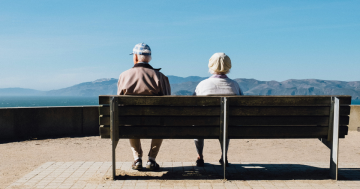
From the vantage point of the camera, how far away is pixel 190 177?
4152 mm

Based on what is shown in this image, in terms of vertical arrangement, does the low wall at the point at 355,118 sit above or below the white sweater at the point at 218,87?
below

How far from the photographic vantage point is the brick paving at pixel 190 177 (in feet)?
12.5

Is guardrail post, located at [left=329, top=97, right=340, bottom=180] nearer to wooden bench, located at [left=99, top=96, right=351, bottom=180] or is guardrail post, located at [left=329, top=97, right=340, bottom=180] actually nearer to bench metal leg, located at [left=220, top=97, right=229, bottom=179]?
wooden bench, located at [left=99, top=96, right=351, bottom=180]

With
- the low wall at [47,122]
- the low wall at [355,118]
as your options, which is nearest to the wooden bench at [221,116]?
the low wall at [47,122]

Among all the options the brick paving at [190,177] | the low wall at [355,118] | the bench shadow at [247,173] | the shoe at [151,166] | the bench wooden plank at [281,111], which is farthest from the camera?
the low wall at [355,118]

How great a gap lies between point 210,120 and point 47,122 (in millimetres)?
5743

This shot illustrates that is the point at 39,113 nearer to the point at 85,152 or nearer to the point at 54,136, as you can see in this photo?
the point at 54,136

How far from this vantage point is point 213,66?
464cm

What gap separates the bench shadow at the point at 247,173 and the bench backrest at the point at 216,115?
1.86 ft

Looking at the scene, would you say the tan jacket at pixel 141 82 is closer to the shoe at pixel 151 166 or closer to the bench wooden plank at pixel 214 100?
the bench wooden plank at pixel 214 100

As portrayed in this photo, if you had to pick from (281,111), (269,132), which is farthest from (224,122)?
(281,111)

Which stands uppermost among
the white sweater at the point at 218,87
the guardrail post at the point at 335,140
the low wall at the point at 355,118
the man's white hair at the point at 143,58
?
the man's white hair at the point at 143,58

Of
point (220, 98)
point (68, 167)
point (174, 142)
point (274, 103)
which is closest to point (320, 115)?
point (274, 103)

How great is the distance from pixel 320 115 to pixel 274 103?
61cm
